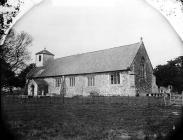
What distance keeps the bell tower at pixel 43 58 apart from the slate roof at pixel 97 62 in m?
4.81

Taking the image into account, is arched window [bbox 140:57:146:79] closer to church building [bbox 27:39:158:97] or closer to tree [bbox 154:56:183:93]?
church building [bbox 27:39:158:97]

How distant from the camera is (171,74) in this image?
5059 centimetres

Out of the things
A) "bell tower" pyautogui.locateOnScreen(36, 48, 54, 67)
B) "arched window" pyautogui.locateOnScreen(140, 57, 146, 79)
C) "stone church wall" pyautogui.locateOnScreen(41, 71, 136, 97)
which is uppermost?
"bell tower" pyautogui.locateOnScreen(36, 48, 54, 67)

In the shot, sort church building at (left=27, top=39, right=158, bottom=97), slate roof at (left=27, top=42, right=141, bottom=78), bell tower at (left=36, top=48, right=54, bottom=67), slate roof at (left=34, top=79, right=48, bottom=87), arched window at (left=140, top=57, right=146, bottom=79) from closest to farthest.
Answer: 1. church building at (left=27, top=39, right=158, bottom=97)
2. slate roof at (left=27, top=42, right=141, bottom=78)
3. arched window at (left=140, top=57, right=146, bottom=79)
4. slate roof at (left=34, top=79, right=48, bottom=87)
5. bell tower at (left=36, top=48, right=54, bottom=67)

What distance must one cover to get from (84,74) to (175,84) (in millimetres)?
22358

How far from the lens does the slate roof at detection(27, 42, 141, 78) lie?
33500mm

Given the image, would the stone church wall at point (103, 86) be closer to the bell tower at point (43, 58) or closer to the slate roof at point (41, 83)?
the slate roof at point (41, 83)

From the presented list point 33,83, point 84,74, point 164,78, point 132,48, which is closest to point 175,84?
point 164,78

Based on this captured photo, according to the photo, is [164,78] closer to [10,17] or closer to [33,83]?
[33,83]

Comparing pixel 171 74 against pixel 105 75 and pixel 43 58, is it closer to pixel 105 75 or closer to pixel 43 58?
pixel 105 75

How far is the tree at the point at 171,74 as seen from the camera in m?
49.0

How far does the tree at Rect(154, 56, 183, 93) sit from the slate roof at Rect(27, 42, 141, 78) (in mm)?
18235

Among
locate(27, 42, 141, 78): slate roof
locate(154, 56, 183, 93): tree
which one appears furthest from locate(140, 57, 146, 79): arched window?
locate(154, 56, 183, 93): tree

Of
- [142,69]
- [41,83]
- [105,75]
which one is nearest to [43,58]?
[41,83]
